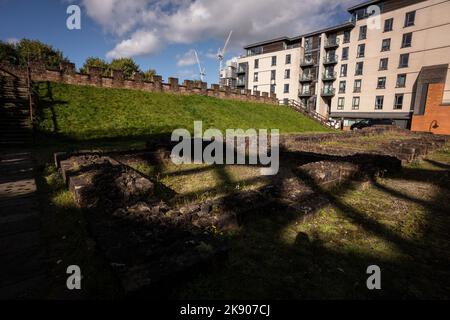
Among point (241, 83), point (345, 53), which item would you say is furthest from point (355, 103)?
point (241, 83)

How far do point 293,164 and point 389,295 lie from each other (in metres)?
7.54

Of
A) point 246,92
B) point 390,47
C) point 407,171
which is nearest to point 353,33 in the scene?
point 390,47

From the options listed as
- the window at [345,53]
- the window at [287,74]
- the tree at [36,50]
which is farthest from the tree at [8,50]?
the window at [345,53]

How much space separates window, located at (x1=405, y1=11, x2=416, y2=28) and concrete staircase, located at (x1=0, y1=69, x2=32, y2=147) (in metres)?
43.2

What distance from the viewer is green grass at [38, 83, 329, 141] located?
13.6 m

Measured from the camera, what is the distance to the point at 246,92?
30.0 meters

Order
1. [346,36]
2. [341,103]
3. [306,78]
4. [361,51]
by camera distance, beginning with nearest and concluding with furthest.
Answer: [361,51] < [346,36] < [341,103] < [306,78]

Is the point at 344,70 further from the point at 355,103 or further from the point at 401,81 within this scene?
the point at 401,81

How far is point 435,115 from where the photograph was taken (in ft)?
94.8

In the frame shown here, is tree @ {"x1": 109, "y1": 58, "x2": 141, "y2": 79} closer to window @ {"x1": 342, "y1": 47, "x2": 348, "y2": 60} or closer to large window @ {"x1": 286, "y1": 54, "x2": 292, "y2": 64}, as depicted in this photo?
large window @ {"x1": 286, "y1": 54, "x2": 292, "y2": 64}

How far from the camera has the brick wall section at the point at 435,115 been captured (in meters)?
27.9

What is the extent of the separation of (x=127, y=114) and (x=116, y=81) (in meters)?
5.34

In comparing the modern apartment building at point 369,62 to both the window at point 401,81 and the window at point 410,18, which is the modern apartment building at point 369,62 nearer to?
the window at point 410,18
